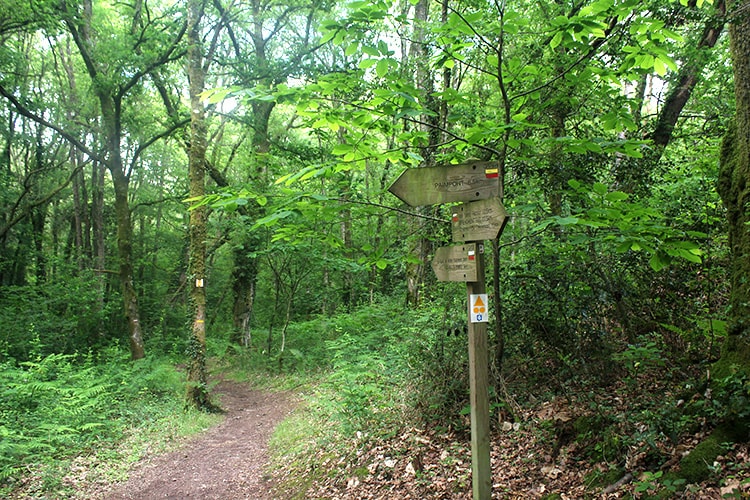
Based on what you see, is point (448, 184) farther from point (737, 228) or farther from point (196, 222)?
point (196, 222)

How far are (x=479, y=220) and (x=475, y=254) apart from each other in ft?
0.87

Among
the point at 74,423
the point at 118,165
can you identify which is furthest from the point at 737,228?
the point at 118,165

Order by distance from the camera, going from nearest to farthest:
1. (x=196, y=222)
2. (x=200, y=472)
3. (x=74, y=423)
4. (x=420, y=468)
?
(x=420, y=468), (x=200, y=472), (x=74, y=423), (x=196, y=222)

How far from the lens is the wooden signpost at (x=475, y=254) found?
3.22 m

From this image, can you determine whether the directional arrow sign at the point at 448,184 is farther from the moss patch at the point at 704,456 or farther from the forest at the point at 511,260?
the moss patch at the point at 704,456

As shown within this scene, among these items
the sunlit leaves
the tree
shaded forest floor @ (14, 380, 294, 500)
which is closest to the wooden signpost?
the sunlit leaves

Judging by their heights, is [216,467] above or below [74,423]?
below

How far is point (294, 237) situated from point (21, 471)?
5785 millimetres

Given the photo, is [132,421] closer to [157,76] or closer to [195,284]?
[195,284]

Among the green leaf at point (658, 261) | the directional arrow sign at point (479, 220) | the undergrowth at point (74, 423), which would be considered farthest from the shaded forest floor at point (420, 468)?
the directional arrow sign at point (479, 220)

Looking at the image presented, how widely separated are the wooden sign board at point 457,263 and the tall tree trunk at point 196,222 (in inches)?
302

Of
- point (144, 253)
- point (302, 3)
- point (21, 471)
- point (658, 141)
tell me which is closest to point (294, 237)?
point (21, 471)

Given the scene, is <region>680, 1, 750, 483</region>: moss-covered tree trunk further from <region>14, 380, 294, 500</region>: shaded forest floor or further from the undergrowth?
the undergrowth

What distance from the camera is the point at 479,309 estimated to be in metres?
3.24
